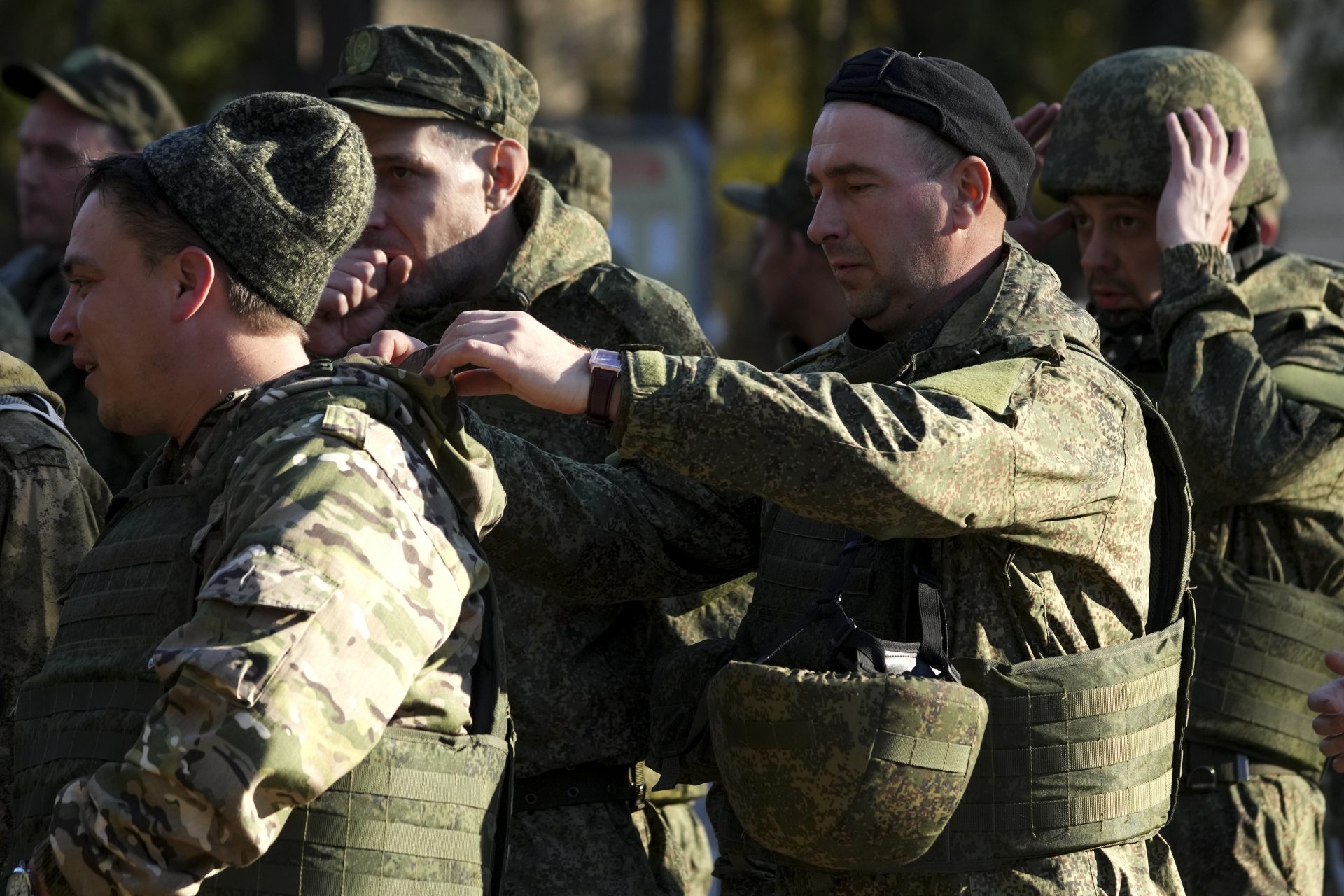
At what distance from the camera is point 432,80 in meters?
4.68

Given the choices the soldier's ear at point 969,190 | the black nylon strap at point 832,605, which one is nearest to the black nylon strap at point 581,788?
the black nylon strap at point 832,605

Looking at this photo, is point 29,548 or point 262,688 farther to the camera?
point 29,548

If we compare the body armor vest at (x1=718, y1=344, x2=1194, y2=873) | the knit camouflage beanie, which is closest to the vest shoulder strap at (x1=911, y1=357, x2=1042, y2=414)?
the body armor vest at (x1=718, y1=344, x2=1194, y2=873)

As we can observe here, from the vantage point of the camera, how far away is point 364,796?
2.79m

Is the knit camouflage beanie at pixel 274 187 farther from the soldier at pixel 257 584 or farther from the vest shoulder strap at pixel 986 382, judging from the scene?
the vest shoulder strap at pixel 986 382

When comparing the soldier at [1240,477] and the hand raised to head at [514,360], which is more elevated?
the hand raised to head at [514,360]

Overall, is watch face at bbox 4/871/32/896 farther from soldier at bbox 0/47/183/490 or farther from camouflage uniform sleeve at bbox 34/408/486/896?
soldier at bbox 0/47/183/490

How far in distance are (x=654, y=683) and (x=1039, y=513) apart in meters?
1.04

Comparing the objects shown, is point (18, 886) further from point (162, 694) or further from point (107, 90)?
point (107, 90)

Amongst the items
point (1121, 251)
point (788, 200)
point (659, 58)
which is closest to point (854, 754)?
point (1121, 251)

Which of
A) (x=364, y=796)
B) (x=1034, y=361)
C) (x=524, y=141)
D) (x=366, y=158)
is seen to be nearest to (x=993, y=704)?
(x=1034, y=361)

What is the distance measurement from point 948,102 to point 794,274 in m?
3.38

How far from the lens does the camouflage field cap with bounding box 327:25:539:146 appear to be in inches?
183

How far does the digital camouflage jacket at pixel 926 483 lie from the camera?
3094mm
